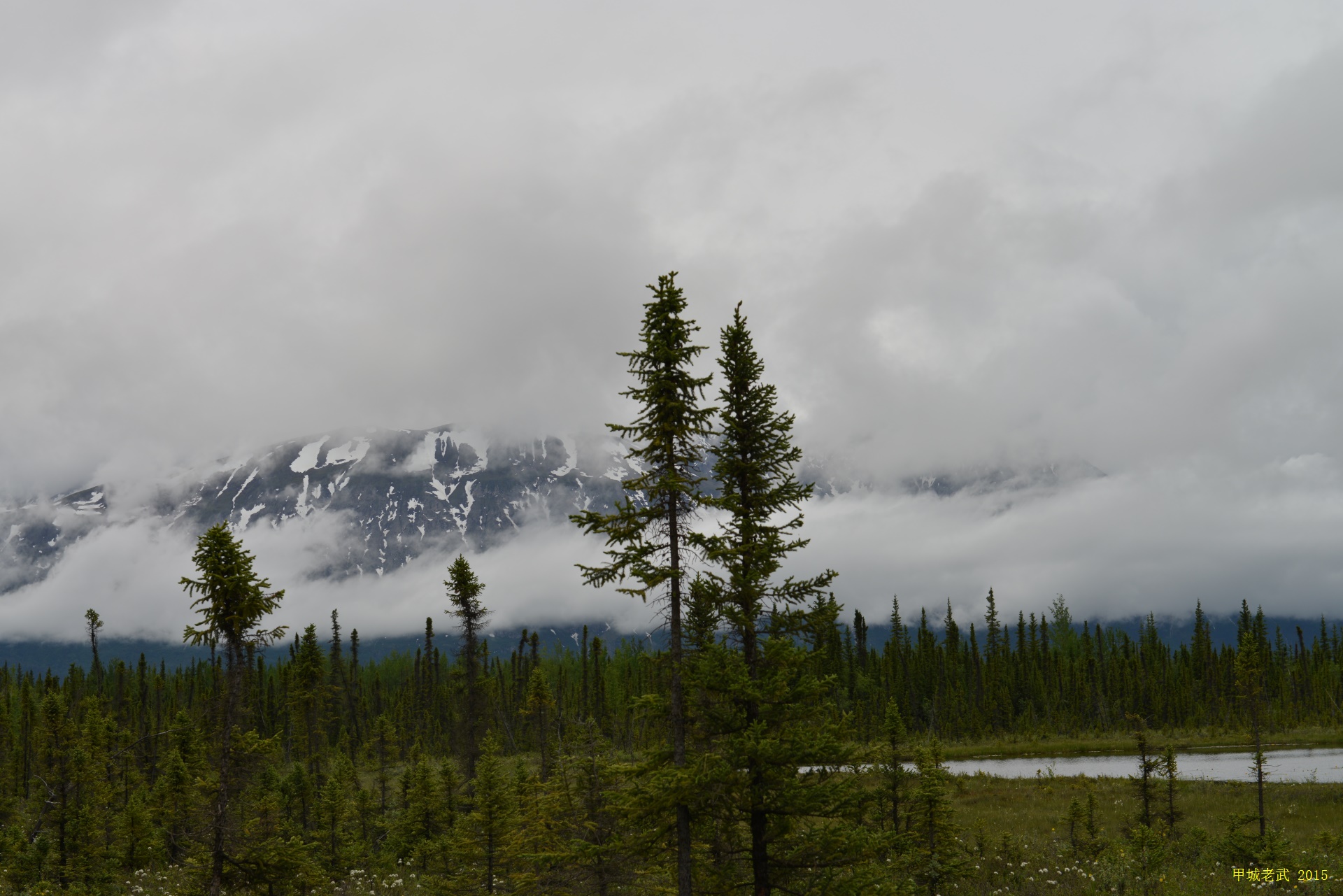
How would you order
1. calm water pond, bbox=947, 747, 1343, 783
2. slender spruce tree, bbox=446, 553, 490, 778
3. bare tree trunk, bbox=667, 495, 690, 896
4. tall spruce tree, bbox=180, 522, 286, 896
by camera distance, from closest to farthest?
bare tree trunk, bbox=667, 495, 690, 896, tall spruce tree, bbox=180, 522, 286, 896, slender spruce tree, bbox=446, 553, 490, 778, calm water pond, bbox=947, 747, 1343, 783

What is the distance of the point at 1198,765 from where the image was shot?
60.3m

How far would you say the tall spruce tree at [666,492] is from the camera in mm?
16953

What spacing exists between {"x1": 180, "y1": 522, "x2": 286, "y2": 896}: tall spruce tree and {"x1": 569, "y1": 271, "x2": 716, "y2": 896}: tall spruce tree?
10850 mm

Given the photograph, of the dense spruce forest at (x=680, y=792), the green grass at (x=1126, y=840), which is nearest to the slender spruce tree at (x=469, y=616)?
the dense spruce forest at (x=680, y=792)

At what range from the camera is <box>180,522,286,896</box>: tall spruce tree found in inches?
865

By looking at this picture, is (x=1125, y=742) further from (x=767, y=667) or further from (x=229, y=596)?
(x=229, y=596)

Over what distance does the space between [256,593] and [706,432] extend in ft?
44.8

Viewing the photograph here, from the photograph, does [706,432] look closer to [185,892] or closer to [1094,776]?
[185,892]

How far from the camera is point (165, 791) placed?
1858 inches

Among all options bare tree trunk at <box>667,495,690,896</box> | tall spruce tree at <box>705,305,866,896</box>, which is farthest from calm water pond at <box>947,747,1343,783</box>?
bare tree trunk at <box>667,495,690,896</box>

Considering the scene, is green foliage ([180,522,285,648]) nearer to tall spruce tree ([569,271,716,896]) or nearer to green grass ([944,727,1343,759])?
tall spruce tree ([569,271,716,896])

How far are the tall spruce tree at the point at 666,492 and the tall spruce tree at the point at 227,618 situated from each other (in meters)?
10.8

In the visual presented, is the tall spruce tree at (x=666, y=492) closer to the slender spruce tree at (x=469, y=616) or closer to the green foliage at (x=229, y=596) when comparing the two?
the green foliage at (x=229, y=596)

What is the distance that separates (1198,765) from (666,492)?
62417 millimetres
